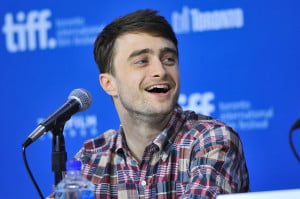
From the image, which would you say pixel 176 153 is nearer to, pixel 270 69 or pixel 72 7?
pixel 270 69

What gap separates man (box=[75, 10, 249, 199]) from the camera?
2158 mm

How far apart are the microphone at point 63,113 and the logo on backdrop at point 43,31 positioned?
4.21ft

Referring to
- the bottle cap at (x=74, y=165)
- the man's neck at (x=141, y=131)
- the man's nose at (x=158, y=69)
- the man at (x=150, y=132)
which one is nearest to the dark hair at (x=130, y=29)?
the man at (x=150, y=132)

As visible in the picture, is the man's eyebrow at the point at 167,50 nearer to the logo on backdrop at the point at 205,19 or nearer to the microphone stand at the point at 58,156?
the microphone stand at the point at 58,156

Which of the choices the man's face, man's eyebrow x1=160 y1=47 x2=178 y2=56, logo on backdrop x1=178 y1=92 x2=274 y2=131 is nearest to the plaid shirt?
the man's face

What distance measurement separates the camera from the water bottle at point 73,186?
1646mm

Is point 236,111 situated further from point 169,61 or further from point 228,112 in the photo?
point 169,61

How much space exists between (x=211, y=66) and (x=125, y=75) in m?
0.86

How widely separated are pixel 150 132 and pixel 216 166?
1.16 feet

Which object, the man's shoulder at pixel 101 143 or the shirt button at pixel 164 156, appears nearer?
the shirt button at pixel 164 156

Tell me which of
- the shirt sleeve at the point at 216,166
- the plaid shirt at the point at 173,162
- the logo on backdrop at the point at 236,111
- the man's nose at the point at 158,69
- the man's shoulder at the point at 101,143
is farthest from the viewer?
the logo on backdrop at the point at 236,111

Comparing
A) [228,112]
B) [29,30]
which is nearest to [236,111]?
[228,112]

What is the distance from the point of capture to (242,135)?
9.81 ft

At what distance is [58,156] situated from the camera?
1754mm
